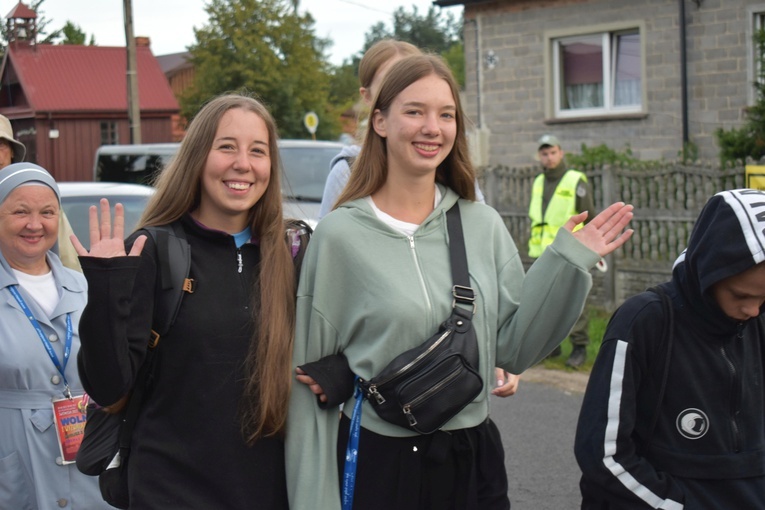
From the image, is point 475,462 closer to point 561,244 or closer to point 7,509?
point 561,244

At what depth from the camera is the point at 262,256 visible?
10.0 feet

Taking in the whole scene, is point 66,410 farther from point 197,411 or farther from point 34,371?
point 197,411

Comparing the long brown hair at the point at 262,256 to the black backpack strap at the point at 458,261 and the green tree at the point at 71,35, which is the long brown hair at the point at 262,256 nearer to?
the black backpack strap at the point at 458,261

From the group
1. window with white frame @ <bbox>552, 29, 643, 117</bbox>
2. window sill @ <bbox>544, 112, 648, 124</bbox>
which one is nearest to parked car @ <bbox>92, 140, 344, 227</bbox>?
window sill @ <bbox>544, 112, 648, 124</bbox>

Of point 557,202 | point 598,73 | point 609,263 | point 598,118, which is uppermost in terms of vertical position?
point 598,73

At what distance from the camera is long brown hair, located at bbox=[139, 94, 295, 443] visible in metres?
2.92

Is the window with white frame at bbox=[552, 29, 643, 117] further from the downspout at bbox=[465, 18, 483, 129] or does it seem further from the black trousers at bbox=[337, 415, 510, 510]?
the black trousers at bbox=[337, 415, 510, 510]

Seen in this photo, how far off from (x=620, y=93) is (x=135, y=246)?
1387cm

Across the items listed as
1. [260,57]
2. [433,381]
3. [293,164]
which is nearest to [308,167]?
[293,164]

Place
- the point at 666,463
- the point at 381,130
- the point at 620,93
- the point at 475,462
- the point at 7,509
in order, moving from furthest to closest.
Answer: the point at 620,93
the point at 7,509
the point at 381,130
the point at 475,462
the point at 666,463

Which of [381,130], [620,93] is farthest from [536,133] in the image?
[381,130]

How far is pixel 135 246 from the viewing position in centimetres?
285

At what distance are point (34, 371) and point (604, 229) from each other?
6.99 ft

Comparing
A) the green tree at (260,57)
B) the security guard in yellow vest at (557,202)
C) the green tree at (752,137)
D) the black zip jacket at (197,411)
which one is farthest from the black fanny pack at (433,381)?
the green tree at (260,57)
